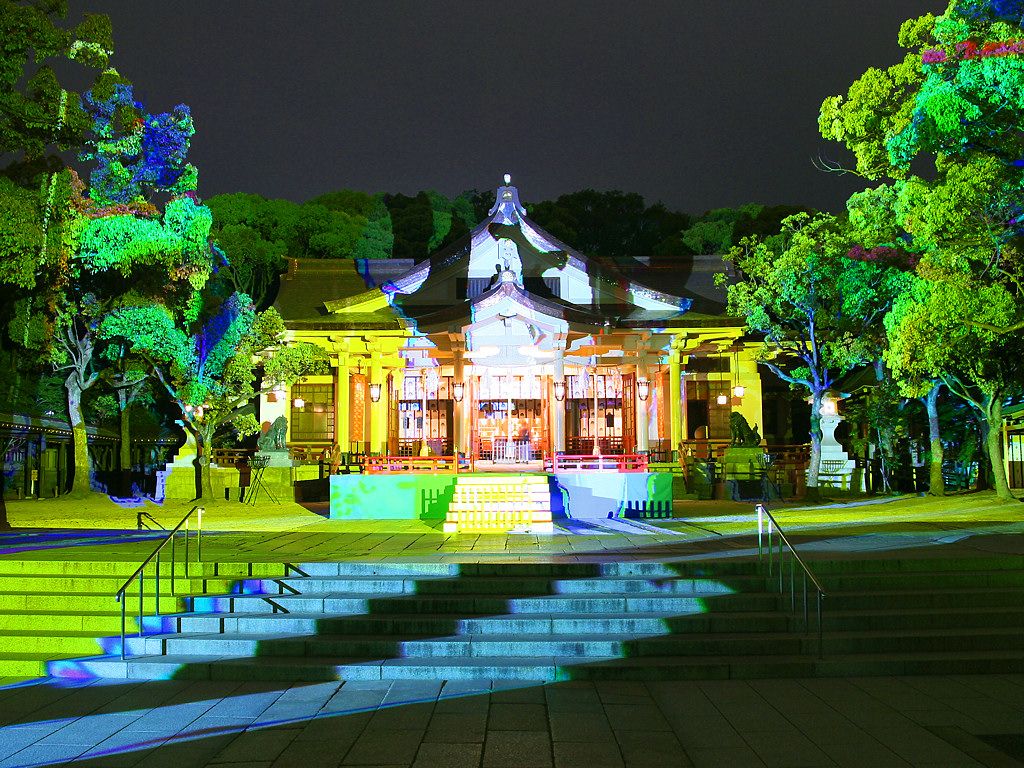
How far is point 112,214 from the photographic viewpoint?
19297mm

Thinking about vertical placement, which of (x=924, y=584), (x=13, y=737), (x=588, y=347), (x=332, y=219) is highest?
(x=332, y=219)

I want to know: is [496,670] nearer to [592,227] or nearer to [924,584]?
[924,584]

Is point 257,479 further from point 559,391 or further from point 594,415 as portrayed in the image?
point 594,415

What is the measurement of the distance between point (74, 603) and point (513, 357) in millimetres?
13710

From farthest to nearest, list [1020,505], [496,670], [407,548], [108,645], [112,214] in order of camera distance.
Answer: [112,214] → [1020,505] → [407,548] → [108,645] → [496,670]

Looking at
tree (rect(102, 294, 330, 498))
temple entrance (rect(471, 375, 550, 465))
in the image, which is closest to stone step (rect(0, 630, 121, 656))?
tree (rect(102, 294, 330, 498))

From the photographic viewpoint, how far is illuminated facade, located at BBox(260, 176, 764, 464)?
863 inches

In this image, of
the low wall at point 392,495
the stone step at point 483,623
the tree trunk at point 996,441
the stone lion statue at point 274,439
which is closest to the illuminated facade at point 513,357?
the stone lion statue at point 274,439

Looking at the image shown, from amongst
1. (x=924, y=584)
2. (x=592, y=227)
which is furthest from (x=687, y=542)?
(x=592, y=227)

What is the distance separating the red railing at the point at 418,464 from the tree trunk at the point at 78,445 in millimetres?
9080

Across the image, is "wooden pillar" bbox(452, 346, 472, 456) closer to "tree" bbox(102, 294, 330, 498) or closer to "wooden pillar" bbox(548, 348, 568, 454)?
"wooden pillar" bbox(548, 348, 568, 454)

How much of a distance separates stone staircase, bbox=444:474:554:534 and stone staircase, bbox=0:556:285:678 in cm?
563

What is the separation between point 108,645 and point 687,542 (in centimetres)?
814

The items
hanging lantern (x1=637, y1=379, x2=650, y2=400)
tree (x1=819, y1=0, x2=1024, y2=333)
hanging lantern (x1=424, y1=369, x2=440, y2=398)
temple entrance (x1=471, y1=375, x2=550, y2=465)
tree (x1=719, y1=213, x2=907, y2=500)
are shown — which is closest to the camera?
tree (x1=819, y1=0, x2=1024, y2=333)
